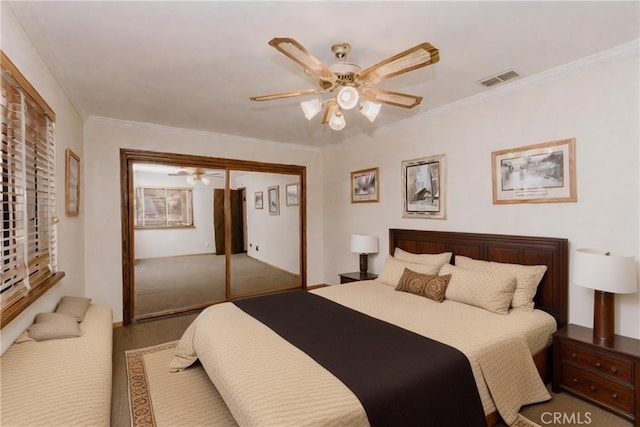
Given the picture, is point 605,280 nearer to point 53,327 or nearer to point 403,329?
point 403,329

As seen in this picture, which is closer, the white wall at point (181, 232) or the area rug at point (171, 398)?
the area rug at point (171, 398)

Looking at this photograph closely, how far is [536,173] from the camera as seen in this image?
2.79 m

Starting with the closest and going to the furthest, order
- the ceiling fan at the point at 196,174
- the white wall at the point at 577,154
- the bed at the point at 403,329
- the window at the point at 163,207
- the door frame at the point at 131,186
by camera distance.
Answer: the bed at the point at 403,329 < the white wall at the point at 577,154 < the door frame at the point at 131,186 < the window at the point at 163,207 < the ceiling fan at the point at 196,174

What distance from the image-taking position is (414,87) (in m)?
2.95

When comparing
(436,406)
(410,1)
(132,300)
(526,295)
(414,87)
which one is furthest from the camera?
(132,300)

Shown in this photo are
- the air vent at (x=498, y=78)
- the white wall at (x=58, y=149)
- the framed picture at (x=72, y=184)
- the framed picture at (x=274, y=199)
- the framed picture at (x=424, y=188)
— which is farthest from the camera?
the framed picture at (x=274, y=199)

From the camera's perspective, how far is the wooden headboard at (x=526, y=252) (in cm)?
262

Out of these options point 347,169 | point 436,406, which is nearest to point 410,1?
point 436,406

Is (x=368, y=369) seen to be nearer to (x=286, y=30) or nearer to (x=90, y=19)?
(x=286, y=30)

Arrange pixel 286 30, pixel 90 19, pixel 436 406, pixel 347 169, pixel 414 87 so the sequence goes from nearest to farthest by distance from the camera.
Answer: pixel 436 406, pixel 90 19, pixel 286 30, pixel 414 87, pixel 347 169

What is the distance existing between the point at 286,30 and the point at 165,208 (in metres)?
3.12

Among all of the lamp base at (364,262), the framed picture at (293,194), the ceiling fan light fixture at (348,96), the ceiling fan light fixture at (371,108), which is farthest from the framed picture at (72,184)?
the lamp base at (364,262)

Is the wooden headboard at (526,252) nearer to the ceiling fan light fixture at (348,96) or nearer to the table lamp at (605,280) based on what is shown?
the table lamp at (605,280)

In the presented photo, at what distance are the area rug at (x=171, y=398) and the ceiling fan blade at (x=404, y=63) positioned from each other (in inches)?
91.1
